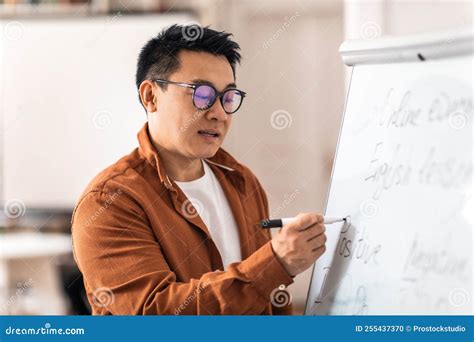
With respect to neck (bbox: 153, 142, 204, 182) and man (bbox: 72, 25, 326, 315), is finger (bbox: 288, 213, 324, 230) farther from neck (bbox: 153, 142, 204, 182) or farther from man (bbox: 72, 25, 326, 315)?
neck (bbox: 153, 142, 204, 182)

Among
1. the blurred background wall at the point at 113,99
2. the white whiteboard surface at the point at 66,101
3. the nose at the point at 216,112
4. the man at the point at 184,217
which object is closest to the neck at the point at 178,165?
the man at the point at 184,217

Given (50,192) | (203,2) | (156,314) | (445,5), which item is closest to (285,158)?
(203,2)

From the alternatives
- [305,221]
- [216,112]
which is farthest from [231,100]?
[305,221]

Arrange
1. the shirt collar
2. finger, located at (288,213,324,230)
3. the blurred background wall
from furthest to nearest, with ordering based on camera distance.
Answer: the blurred background wall → the shirt collar → finger, located at (288,213,324,230)

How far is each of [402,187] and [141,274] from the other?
490 millimetres

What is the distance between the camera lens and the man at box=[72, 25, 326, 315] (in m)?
1.25

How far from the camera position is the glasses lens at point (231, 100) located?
4.61 feet

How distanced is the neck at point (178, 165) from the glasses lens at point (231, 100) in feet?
0.44

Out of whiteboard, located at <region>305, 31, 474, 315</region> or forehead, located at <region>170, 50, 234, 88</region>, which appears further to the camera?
forehead, located at <region>170, 50, 234, 88</region>

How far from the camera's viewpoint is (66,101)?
12.3 feet

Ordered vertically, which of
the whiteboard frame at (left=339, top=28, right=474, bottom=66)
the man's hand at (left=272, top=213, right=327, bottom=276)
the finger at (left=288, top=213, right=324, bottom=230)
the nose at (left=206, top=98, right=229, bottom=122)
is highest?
the whiteboard frame at (left=339, top=28, right=474, bottom=66)

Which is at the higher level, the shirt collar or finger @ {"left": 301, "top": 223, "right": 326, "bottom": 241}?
the shirt collar

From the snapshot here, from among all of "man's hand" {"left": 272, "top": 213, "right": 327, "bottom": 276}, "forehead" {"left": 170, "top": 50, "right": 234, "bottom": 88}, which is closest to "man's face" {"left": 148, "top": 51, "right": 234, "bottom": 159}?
"forehead" {"left": 170, "top": 50, "right": 234, "bottom": 88}

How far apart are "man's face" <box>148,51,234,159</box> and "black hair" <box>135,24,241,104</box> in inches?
0.5
